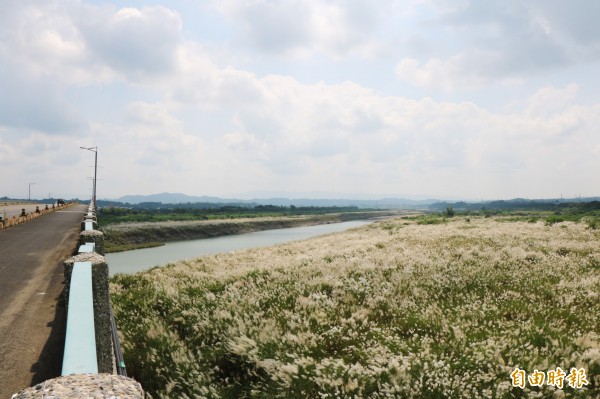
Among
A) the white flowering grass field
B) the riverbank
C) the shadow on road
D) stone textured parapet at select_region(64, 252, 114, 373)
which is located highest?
stone textured parapet at select_region(64, 252, 114, 373)

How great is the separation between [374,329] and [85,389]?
673cm

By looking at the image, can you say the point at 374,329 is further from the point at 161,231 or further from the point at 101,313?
the point at 161,231

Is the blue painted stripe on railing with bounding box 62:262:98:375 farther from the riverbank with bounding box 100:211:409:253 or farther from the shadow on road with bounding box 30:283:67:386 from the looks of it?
the riverbank with bounding box 100:211:409:253

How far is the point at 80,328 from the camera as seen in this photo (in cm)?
513

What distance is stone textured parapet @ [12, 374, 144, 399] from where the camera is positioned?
3058mm

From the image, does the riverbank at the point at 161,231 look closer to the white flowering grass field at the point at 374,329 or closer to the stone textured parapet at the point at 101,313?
the white flowering grass field at the point at 374,329

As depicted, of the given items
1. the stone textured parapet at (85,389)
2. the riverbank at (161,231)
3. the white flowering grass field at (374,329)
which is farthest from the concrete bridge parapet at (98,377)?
the riverbank at (161,231)

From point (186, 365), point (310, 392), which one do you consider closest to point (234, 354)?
point (186, 365)

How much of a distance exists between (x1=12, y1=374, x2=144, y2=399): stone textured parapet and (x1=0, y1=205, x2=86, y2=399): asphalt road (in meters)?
2.73

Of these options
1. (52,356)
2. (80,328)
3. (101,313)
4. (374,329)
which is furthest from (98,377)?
(374,329)

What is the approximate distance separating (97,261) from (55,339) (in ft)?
4.91

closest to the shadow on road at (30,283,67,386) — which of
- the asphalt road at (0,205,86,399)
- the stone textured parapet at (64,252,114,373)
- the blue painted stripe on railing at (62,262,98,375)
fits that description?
the asphalt road at (0,205,86,399)

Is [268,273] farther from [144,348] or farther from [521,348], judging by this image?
[521,348]

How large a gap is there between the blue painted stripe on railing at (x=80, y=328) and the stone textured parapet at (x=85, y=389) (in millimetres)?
861
